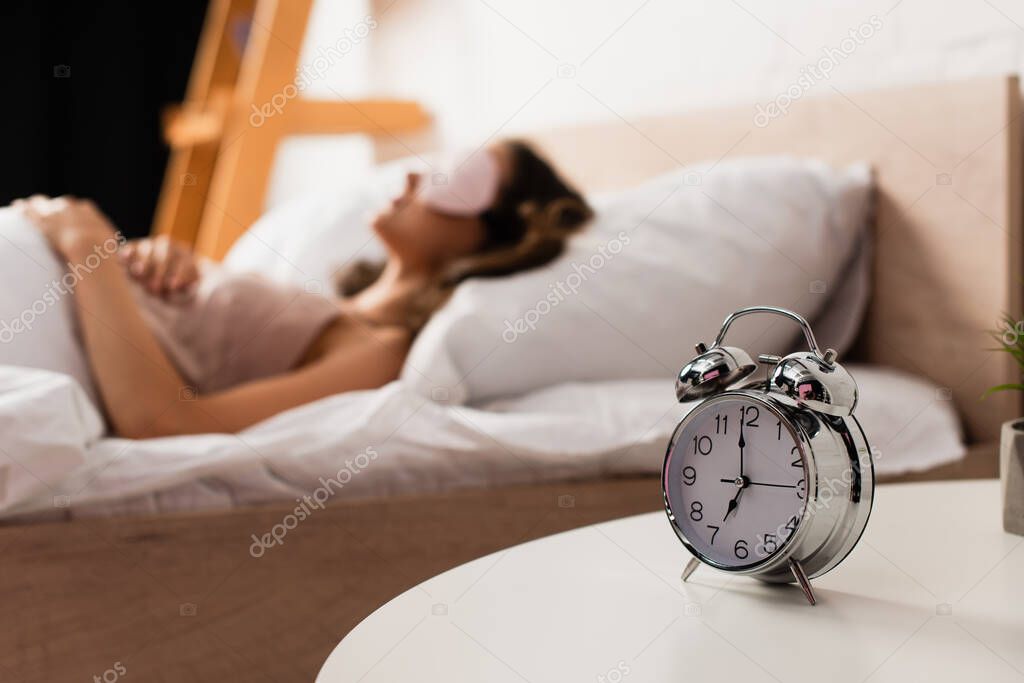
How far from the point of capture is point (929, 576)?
60 cm

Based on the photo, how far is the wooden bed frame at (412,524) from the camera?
0.84 m

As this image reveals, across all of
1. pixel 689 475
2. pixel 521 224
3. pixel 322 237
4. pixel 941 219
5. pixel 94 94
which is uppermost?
pixel 689 475

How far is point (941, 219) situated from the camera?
50.5 inches

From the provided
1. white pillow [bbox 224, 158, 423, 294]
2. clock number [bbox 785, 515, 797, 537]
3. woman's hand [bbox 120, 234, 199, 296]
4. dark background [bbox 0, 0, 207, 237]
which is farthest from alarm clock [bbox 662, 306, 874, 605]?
dark background [bbox 0, 0, 207, 237]

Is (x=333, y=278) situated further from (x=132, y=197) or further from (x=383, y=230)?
(x=132, y=197)

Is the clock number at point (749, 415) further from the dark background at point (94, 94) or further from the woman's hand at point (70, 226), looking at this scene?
the dark background at point (94, 94)

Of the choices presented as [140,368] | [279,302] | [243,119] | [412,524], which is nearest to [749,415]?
[412,524]

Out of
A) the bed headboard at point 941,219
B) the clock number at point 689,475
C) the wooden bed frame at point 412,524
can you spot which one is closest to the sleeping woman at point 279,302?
the wooden bed frame at point 412,524

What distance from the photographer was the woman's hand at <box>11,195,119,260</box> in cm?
123

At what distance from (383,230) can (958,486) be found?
3.18 feet

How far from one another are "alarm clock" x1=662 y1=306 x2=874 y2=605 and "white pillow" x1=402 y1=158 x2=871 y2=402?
66cm

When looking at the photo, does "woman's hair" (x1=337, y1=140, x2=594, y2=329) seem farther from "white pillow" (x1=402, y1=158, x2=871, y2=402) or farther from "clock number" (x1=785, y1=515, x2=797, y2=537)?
"clock number" (x1=785, y1=515, x2=797, y2=537)

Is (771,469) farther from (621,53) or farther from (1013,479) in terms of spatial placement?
(621,53)

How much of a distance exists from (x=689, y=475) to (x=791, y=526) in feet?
0.24
